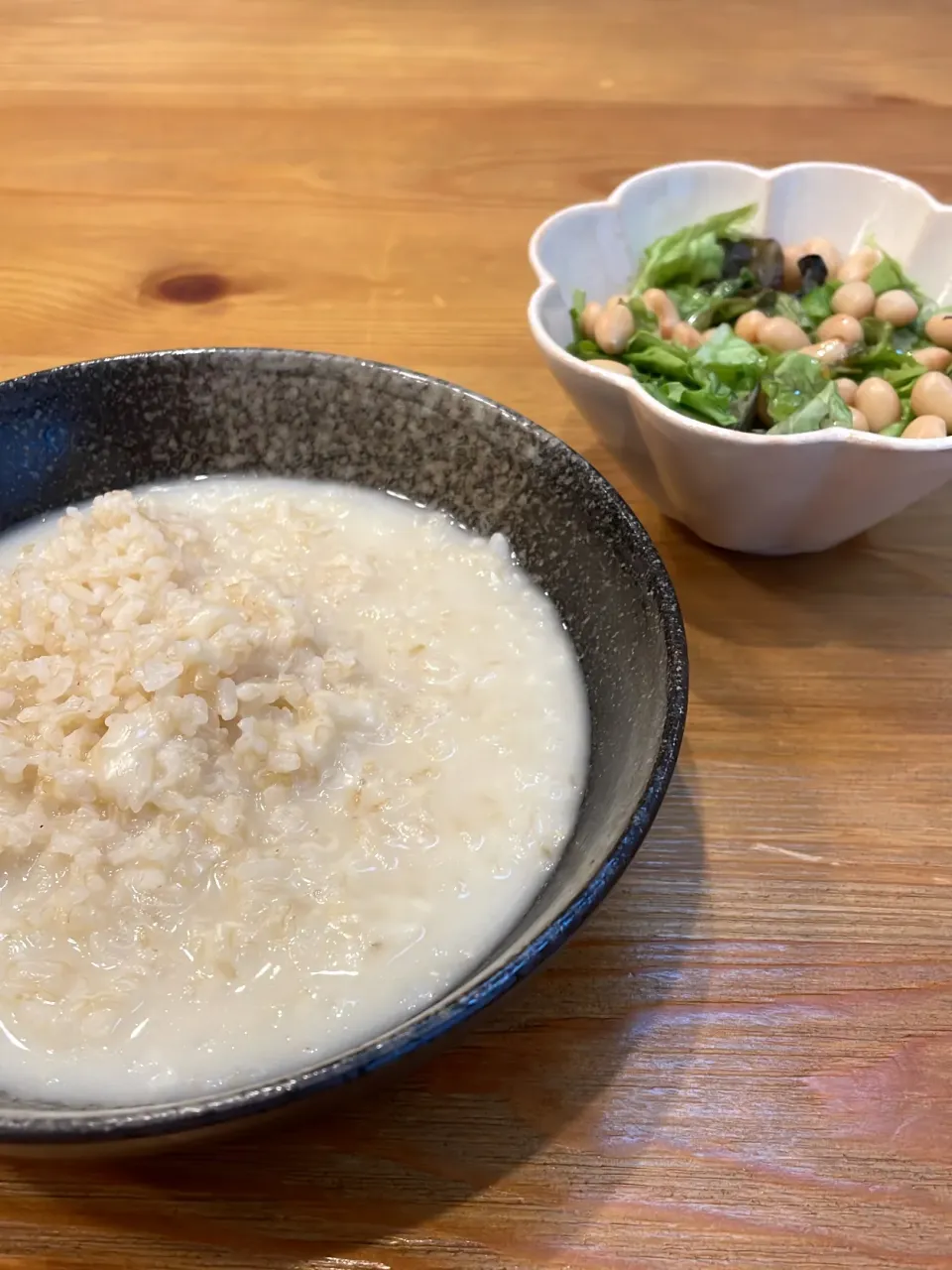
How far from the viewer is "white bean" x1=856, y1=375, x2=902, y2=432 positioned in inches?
61.9

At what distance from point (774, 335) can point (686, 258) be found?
0.29 m

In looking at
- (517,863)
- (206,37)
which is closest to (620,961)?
(517,863)

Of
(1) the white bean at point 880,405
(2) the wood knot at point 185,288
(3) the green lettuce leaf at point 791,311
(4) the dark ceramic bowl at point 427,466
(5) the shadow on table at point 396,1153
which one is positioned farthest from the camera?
(2) the wood knot at point 185,288

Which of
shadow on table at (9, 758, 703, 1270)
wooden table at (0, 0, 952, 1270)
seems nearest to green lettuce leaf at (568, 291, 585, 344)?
wooden table at (0, 0, 952, 1270)

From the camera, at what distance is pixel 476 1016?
88 cm

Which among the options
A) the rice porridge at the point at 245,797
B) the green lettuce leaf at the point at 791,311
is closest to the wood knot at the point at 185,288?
the rice porridge at the point at 245,797

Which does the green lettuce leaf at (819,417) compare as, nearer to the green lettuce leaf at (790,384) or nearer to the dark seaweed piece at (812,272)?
the green lettuce leaf at (790,384)

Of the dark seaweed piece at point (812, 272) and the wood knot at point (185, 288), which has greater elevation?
the dark seaweed piece at point (812, 272)

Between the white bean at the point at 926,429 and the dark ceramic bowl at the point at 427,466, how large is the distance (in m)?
0.47

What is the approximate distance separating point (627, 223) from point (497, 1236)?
1662mm

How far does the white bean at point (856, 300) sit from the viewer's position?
5.74 ft

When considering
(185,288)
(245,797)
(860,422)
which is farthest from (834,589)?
(185,288)

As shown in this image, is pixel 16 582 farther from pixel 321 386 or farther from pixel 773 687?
pixel 773 687

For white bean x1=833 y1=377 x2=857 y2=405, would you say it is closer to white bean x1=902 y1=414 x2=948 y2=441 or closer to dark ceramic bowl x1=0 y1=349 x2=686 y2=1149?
white bean x1=902 y1=414 x2=948 y2=441
